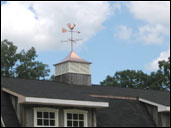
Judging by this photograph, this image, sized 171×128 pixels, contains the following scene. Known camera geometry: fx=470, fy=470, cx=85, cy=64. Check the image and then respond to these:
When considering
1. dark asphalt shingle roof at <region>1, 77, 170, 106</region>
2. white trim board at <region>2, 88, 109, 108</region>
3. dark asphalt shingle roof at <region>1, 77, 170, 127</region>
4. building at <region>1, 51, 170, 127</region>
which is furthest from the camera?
dark asphalt shingle roof at <region>1, 77, 170, 127</region>

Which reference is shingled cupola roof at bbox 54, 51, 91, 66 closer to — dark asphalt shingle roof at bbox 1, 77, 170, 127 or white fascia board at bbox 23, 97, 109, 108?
dark asphalt shingle roof at bbox 1, 77, 170, 127

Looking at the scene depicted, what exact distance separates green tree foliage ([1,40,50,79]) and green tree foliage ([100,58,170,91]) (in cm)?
977

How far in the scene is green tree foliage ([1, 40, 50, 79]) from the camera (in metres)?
46.3

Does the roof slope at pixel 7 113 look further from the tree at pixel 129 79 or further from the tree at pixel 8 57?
the tree at pixel 129 79

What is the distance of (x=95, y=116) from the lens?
22.2 meters

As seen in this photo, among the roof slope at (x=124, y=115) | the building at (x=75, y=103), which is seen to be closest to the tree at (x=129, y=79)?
the building at (x=75, y=103)

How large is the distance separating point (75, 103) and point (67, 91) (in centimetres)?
242

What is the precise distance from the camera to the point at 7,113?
68.1 feet

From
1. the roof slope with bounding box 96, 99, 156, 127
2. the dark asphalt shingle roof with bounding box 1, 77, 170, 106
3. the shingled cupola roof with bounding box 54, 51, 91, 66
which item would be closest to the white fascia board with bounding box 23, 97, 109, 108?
the dark asphalt shingle roof with bounding box 1, 77, 170, 106

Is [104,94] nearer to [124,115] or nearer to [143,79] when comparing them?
[124,115]

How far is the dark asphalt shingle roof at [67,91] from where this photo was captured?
70.2 feet

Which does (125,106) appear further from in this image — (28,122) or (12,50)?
(12,50)

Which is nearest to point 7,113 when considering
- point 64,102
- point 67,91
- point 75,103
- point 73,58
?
point 64,102

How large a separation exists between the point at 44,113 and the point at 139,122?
5649 millimetres
